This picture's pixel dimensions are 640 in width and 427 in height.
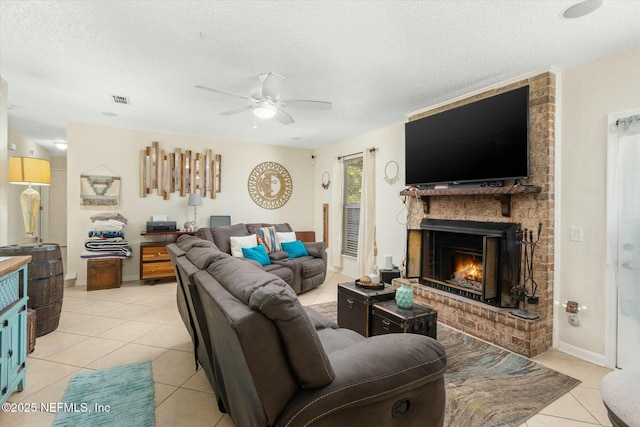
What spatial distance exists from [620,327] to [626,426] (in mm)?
1549

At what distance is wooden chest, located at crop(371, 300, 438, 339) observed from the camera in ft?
7.73

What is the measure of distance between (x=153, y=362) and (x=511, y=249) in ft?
10.9

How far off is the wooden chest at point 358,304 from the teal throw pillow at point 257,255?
1.70 meters

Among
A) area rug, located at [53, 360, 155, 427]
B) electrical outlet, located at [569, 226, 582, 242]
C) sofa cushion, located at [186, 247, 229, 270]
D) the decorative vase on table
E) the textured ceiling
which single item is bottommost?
area rug, located at [53, 360, 155, 427]

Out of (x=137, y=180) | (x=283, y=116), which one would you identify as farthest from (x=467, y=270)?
(x=137, y=180)

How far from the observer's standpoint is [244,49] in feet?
8.17

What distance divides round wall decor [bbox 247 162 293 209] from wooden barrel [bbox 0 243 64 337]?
3.52 m

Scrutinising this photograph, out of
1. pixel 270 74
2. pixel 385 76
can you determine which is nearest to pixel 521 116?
pixel 385 76

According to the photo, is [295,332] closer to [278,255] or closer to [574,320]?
[574,320]

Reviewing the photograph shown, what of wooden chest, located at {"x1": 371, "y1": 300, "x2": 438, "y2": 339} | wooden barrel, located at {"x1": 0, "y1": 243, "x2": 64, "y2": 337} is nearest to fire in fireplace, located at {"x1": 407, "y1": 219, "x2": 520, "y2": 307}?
wooden chest, located at {"x1": 371, "y1": 300, "x2": 438, "y2": 339}

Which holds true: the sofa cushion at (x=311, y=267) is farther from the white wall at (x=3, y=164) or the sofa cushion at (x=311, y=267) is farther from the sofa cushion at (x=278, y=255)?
the white wall at (x=3, y=164)

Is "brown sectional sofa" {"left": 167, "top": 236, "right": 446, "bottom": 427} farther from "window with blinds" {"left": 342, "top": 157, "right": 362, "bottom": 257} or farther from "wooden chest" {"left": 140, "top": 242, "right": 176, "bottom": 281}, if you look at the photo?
"window with blinds" {"left": 342, "top": 157, "right": 362, "bottom": 257}

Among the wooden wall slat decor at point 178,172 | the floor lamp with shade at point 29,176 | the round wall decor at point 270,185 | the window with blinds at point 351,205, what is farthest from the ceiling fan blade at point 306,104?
the round wall decor at point 270,185

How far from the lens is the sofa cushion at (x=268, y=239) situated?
495cm
